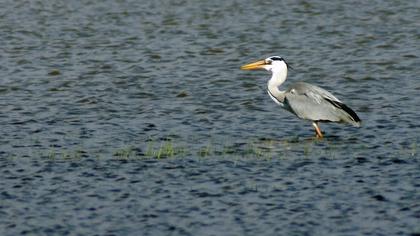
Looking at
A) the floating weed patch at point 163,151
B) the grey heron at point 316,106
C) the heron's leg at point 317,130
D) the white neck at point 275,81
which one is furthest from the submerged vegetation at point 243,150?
the white neck at point 275,81

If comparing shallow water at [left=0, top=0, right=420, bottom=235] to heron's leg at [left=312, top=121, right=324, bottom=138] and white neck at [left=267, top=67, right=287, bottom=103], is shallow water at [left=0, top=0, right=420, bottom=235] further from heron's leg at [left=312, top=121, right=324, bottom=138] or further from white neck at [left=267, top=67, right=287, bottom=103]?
white neck at [left=267, top=67, right=287, bottom=103]

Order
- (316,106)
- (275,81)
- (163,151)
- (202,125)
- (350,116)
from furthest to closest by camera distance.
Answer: (275,81), (202,125), (316,106), (350,116), (163,151)

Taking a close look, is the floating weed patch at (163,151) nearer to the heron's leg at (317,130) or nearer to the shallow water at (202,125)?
the shallow water at (202,125)

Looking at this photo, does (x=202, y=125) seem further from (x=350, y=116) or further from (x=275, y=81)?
(x=350, y=116)

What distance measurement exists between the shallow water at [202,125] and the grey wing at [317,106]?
0.35 meters

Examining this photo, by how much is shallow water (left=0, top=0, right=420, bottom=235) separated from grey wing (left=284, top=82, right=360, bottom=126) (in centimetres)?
35

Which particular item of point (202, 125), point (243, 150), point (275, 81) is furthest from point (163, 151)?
point (275, 81)

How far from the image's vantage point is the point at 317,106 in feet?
62.2

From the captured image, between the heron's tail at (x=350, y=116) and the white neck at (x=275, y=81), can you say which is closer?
the heron's tail at (x=350, y=116)

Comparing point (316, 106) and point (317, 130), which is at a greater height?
point (316, 106)

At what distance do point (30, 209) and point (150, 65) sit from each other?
1282cm

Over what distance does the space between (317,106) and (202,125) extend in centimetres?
217

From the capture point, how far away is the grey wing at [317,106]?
18.7m

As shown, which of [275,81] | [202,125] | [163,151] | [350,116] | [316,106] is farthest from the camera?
[275,81]
